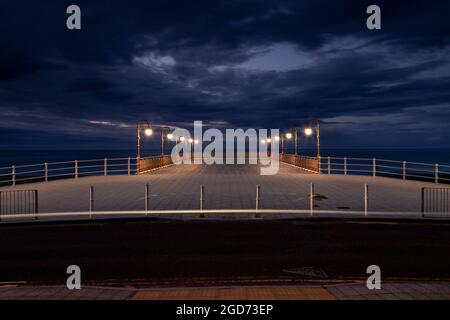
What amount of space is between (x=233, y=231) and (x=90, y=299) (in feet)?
19.7

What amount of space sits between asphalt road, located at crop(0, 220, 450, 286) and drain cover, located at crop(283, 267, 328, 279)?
21 mm

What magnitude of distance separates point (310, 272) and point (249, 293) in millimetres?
1938

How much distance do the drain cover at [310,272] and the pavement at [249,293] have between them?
80 cm

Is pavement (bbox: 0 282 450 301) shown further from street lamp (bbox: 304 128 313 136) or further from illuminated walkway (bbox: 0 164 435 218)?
street lamp (bbox: 304 128 313 136)

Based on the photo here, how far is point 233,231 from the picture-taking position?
11.5 metres

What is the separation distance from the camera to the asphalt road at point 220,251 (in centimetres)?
744

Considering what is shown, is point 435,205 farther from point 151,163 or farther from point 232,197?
point 151,163

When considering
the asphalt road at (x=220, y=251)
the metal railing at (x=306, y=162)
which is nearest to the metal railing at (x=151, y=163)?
the metal railing at (x=306, y=162)

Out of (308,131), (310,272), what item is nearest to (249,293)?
(310,272)

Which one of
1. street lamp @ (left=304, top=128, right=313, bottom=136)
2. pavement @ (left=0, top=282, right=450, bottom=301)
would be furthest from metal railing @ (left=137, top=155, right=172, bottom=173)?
pavement @ (left=0, top=282, right=450, bottom=301)

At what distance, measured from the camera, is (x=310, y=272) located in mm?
7602
